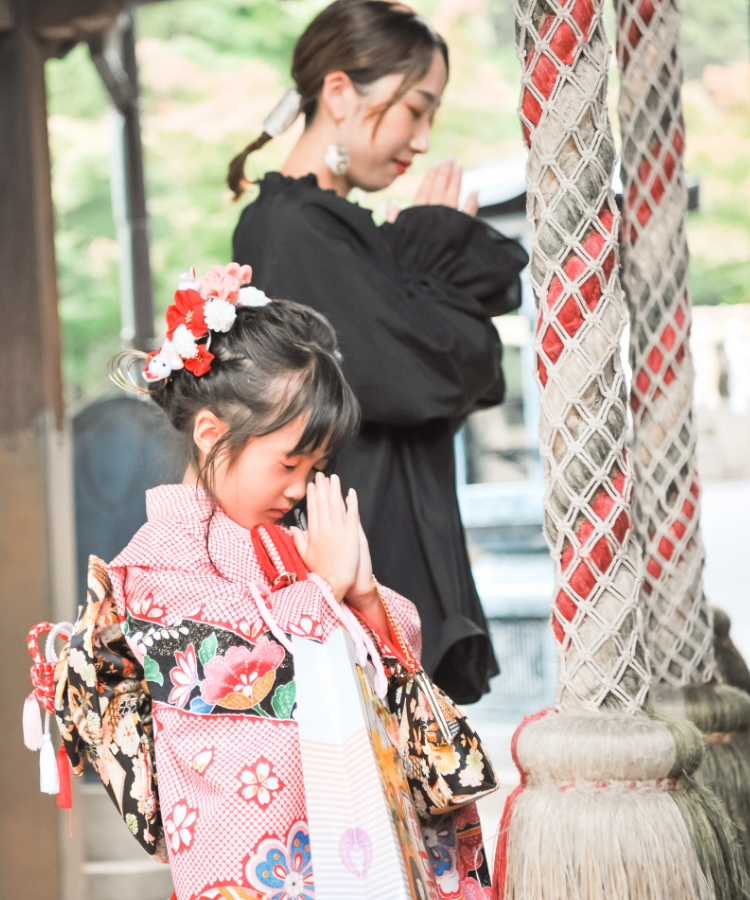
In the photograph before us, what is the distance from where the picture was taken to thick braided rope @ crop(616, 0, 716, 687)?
176 centimetres

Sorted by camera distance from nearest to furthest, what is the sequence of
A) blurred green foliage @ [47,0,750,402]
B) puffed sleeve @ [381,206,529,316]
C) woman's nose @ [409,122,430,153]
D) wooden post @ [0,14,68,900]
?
puffed sleeve @ [381,206,529,316] → woman's nose @ [409,122,430,153] → wooden post @ [0,14,68,900] → blurred green foliage @ [47,0,750,402]

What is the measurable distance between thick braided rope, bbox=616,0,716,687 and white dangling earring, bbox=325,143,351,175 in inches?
18.7

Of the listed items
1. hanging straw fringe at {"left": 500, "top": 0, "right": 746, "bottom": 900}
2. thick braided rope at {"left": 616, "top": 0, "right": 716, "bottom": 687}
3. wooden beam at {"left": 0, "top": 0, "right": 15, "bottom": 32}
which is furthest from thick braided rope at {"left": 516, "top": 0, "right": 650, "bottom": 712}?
wooden beam at {"left": 0, "top": 0, "right": 15, "bottom": 32}

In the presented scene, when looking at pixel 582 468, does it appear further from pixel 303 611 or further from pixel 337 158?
pixel 337 158

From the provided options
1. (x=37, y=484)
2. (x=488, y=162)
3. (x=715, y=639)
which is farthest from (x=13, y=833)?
(x=488, y=162)

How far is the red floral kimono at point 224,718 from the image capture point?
129 cm

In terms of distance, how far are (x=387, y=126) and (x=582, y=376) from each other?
2.41 ft

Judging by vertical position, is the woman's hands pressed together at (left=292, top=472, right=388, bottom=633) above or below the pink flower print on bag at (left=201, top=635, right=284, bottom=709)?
above

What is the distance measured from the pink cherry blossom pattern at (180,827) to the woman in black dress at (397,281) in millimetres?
482

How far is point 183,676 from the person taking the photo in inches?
52.2

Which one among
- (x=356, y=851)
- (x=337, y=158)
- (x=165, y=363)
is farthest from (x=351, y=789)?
(x=337, y=158)

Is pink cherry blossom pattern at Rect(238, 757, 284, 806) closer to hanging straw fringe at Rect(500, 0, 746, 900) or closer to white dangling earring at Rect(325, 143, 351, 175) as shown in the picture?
hanging straw fringe at Rect(500, 0, 746, 900)

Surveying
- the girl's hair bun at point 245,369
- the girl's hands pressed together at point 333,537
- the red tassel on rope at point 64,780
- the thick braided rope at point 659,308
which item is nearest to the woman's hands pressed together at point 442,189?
the thick braided rope at point 659,308

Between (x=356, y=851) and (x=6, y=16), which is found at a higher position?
(x=6, y=16)
